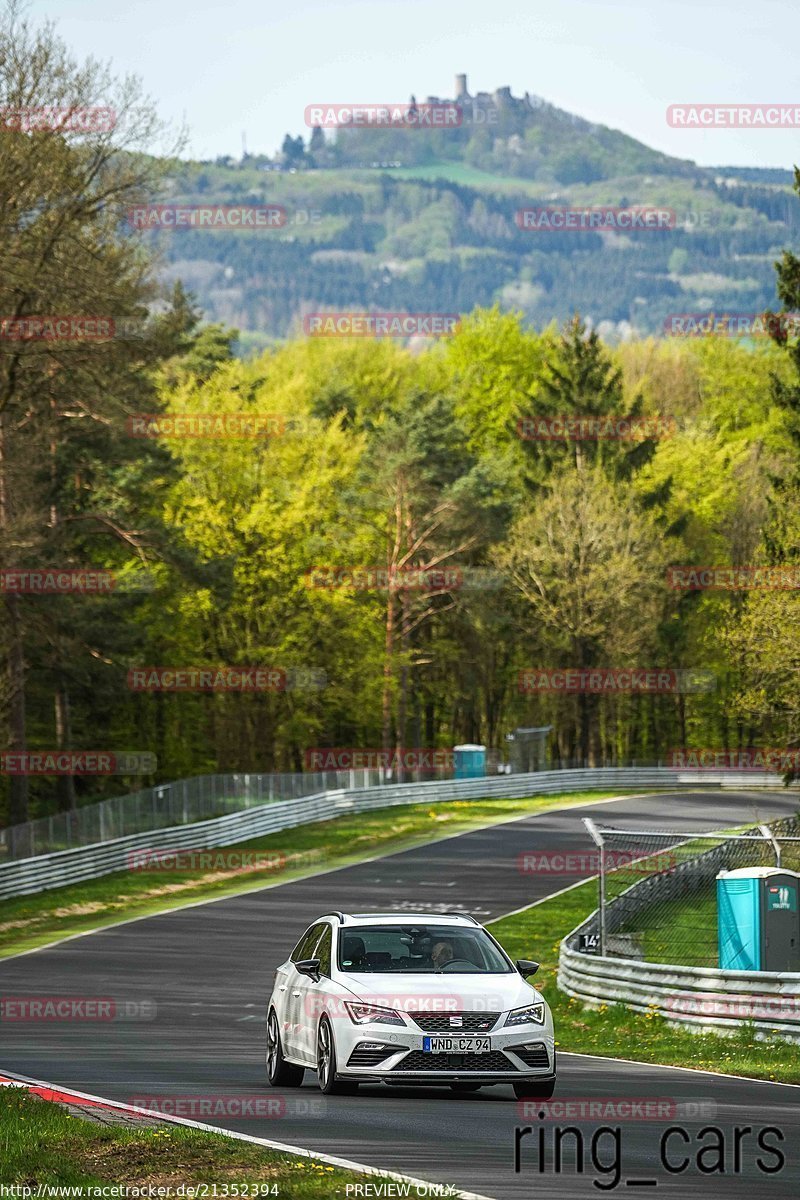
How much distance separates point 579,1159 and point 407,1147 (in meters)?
1.11

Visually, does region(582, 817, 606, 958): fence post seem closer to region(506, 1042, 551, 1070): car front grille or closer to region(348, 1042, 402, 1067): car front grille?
region(506, 1042, 551, 1070): car front grille

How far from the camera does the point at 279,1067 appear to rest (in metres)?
15.1

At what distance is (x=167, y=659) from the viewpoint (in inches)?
2756

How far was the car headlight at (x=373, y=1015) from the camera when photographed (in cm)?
1331

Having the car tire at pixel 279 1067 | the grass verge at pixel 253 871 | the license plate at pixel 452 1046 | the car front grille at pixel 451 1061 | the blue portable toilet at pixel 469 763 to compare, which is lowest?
the grass verge at pixel 253 871

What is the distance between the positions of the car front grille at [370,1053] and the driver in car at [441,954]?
126 cm

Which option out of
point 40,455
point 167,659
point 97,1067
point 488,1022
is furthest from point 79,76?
point 167,659

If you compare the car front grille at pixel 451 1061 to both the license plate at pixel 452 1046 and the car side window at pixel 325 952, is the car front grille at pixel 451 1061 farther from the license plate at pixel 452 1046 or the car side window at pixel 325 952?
the car side window at pixel 325 952

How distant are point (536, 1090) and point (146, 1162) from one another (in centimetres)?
420

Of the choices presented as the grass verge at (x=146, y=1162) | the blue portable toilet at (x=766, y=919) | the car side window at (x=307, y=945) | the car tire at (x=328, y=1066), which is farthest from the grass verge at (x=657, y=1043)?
the grass verge at (x=146, y=1162)

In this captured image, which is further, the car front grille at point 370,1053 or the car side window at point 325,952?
the car side window at point 325,952

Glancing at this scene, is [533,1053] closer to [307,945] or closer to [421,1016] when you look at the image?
[421,1016]

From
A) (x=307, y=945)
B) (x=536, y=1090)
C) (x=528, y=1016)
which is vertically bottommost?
(x=536, y=1090)

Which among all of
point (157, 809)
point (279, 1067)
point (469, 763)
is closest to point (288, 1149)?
point (279, 1067)
